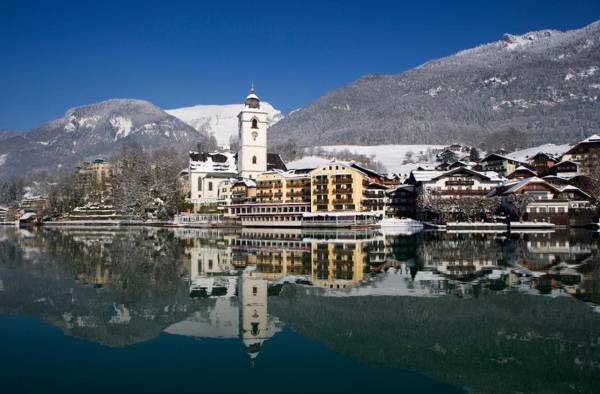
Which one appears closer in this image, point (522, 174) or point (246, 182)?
point (522, 174)

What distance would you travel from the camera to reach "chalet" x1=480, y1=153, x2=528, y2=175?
9394 centimetres

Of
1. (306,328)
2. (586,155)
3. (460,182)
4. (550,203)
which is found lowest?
(306,328)

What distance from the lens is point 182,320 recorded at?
1766cm

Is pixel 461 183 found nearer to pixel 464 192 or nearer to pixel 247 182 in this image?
pixel 464 192

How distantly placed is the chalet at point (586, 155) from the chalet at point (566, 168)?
1.74m

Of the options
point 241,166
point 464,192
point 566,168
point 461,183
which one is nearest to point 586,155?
point 566,168

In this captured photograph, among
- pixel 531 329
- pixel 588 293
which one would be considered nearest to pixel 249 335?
pixel 531 329

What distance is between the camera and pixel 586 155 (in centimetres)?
8294

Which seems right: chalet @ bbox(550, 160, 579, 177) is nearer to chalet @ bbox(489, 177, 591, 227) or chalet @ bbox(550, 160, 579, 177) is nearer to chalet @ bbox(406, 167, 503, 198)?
chalet @ bbox(489, 177, 591, 227)

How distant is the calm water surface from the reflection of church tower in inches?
2.9

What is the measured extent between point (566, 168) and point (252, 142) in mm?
51475

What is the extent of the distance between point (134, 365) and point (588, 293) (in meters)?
16.7

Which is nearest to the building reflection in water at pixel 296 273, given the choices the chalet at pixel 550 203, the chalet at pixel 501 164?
the chalet at pixel 550 203

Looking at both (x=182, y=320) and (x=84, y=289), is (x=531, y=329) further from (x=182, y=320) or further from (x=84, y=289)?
(x=84, y=289)
